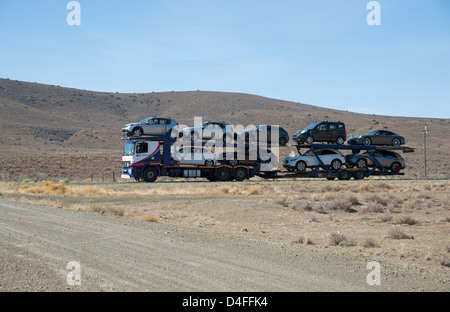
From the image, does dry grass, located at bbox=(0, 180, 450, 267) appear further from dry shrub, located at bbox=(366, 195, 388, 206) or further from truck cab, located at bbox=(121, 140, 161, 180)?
truck cab, located at bbox=(121, 140, 161, 180)

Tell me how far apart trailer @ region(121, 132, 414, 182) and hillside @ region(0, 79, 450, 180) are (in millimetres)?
18214

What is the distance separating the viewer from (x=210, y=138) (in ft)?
110

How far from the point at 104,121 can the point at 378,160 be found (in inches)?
2970

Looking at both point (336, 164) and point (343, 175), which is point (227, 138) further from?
point (343, 175)

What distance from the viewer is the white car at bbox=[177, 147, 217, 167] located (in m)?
34.4

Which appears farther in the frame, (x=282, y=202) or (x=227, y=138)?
(x=227, y=138)

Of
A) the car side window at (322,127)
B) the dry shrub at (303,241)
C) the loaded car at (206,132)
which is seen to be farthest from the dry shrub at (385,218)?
the car side window at (322,127)

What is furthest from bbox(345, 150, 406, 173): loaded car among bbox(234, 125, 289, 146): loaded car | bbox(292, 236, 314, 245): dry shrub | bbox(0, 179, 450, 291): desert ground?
bbox(292, 236, 314, 245): dry shrub

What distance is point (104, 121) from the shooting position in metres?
103

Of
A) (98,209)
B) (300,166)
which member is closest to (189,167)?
(300,166)

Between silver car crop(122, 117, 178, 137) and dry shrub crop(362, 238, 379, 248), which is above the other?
silver car crop(122, 117, 178, 137)

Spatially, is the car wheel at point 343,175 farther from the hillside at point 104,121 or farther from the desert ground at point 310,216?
the hillside at point 104,121

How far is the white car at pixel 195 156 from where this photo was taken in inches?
1355
